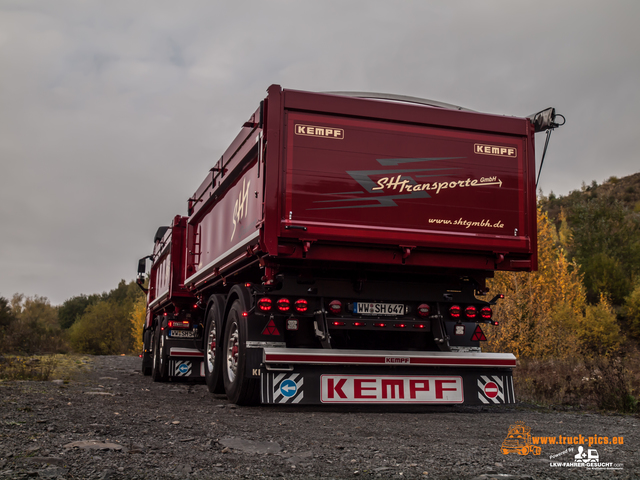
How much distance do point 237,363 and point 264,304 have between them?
1036mm

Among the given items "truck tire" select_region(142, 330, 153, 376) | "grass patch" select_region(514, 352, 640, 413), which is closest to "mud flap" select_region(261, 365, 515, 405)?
"grass patch" select_region(514, 352, 640, 413)

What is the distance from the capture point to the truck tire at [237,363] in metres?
6.56

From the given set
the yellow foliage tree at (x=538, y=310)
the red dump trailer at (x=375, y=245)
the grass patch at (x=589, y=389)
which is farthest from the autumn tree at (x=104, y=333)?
the red dump trailer at (x=375, y=245)

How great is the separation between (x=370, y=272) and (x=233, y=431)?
Result: 107 inches

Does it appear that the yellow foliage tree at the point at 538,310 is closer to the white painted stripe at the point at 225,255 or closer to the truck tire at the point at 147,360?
the white painted stripe at the point at 225,255

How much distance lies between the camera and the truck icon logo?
4.07 metres

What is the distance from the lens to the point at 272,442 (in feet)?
13.7

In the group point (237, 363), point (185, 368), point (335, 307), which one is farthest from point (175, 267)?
point (335, 307)

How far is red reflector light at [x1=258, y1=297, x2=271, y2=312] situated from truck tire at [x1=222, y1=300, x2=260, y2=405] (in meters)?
0.35

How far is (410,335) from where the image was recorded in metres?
7.31

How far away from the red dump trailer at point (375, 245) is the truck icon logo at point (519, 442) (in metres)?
1.42

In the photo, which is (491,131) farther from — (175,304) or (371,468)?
(175,304)

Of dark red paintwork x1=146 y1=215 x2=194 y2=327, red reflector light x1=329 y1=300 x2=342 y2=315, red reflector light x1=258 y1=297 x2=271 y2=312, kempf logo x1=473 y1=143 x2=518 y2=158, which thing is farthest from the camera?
dark red paintwork x1=146 y1=215 x2=194 y2=327

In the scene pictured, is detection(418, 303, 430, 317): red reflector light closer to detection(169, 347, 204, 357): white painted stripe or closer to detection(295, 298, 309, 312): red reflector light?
detection(295, 298, 309, 312): red reflector light
